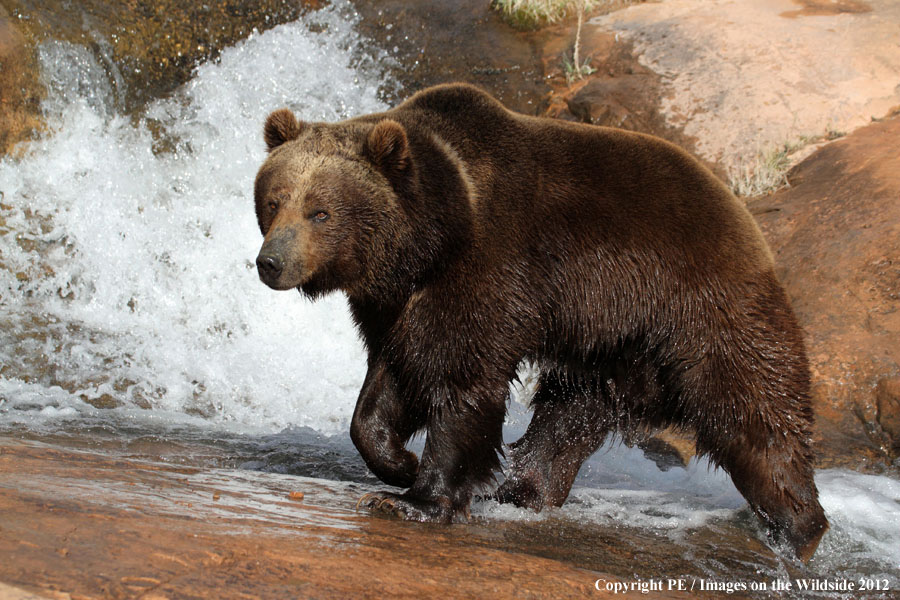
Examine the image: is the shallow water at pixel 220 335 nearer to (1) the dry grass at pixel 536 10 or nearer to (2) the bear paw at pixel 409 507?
(2) the bear paw at pixel 409 507

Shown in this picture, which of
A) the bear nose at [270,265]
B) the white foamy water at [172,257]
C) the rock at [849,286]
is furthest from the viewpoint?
the white foamy water at [172,257]

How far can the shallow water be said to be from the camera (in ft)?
14.9

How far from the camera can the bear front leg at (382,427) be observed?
4551 mm

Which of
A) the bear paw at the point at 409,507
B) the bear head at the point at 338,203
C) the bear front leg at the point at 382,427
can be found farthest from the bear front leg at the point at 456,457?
the bear head at the point at 338,203

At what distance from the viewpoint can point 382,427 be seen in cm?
458

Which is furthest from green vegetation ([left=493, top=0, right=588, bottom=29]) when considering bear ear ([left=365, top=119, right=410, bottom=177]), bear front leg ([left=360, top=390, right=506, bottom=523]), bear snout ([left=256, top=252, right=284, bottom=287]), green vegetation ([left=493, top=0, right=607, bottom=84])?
bear snout ([left=256, top=252, right=284, bottom=287])

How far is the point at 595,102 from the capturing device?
9.57 metres

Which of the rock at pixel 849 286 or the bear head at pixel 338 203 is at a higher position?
the bear head at pixel 338 203

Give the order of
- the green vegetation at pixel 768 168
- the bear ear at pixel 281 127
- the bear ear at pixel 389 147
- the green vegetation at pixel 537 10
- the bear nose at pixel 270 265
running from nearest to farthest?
the bear nose at pixel 270 265 < the bear ear at pixel 389 147 < the bear ear at pixel 281 127 < the green vegetation at pixel 768 168 < the green vegetation at pixel 537 10

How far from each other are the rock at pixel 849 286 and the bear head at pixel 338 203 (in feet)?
12.2

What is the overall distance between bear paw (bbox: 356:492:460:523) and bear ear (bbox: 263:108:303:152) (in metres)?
1.87

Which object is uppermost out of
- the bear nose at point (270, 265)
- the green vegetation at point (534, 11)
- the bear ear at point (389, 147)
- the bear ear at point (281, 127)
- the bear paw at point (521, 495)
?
the green vegetation at point (534, 11)

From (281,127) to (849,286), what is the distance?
444 cm

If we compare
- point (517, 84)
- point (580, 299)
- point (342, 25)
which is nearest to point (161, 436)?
point (580, 299)
